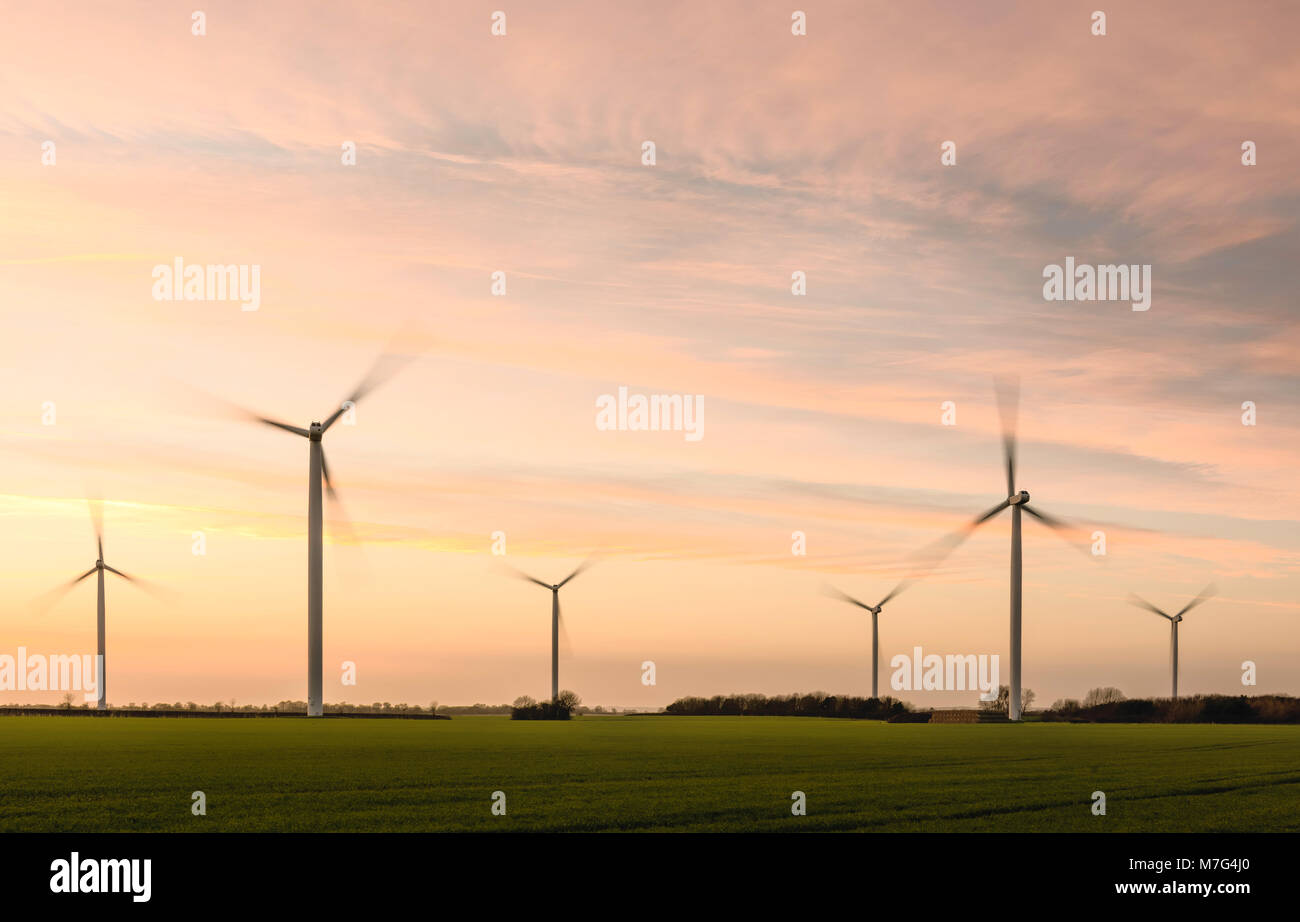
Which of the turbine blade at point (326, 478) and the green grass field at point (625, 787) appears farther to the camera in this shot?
the turbine blade at point (326, 478)

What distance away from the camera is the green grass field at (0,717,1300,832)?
22.5 m

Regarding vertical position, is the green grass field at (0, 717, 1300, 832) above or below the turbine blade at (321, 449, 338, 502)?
below

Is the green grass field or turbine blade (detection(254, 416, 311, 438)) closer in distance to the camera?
the green grass field

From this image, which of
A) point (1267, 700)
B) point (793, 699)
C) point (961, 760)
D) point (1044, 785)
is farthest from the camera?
point (793, 699)

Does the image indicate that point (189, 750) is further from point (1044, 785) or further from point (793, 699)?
point (793, 699)

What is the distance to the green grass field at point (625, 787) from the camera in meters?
22.5

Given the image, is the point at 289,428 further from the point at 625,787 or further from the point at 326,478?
the point at 625,787

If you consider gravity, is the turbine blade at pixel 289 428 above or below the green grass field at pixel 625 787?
above

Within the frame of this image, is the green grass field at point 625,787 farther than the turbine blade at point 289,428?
No

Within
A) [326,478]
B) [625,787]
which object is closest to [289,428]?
[326,478]

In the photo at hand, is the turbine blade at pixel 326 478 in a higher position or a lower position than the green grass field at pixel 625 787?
higher
